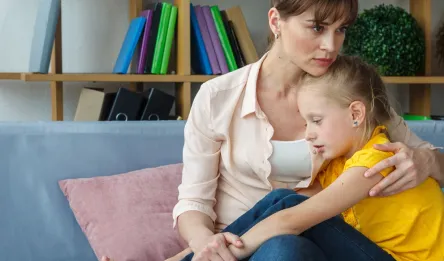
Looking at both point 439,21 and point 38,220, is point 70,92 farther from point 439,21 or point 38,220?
point 439,21

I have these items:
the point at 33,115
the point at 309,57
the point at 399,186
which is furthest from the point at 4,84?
the point at 399,186

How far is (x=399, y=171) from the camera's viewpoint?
1.40 meters

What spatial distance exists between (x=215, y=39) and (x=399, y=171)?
4.35ft

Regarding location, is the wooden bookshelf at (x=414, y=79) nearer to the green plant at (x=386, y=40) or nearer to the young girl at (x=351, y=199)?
the green plant at (x=386, y=40)

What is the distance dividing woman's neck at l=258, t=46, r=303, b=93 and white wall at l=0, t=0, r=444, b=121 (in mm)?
1229

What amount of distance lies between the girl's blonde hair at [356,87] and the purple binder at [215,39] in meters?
1.11

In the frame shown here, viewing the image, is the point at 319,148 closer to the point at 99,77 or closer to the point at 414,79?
the point at 99,77

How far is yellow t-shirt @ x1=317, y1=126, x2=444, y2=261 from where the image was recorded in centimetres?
139

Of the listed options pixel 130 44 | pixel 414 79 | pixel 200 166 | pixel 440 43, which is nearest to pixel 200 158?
pixel 200 166

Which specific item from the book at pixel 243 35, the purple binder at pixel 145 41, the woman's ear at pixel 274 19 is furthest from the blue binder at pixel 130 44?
the woman's ear at pixel 274 19

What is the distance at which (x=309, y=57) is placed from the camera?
1492mm

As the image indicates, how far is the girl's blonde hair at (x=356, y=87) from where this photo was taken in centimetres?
145

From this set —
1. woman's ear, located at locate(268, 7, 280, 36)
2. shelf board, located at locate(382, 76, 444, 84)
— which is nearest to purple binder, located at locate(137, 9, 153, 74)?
shelf board, located at locate(382, 76, 444, 84)

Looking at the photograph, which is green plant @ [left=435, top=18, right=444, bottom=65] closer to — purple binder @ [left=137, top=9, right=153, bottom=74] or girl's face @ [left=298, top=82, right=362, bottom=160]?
purple binder @ [left=137, top=9, right=153, bottom=74]
